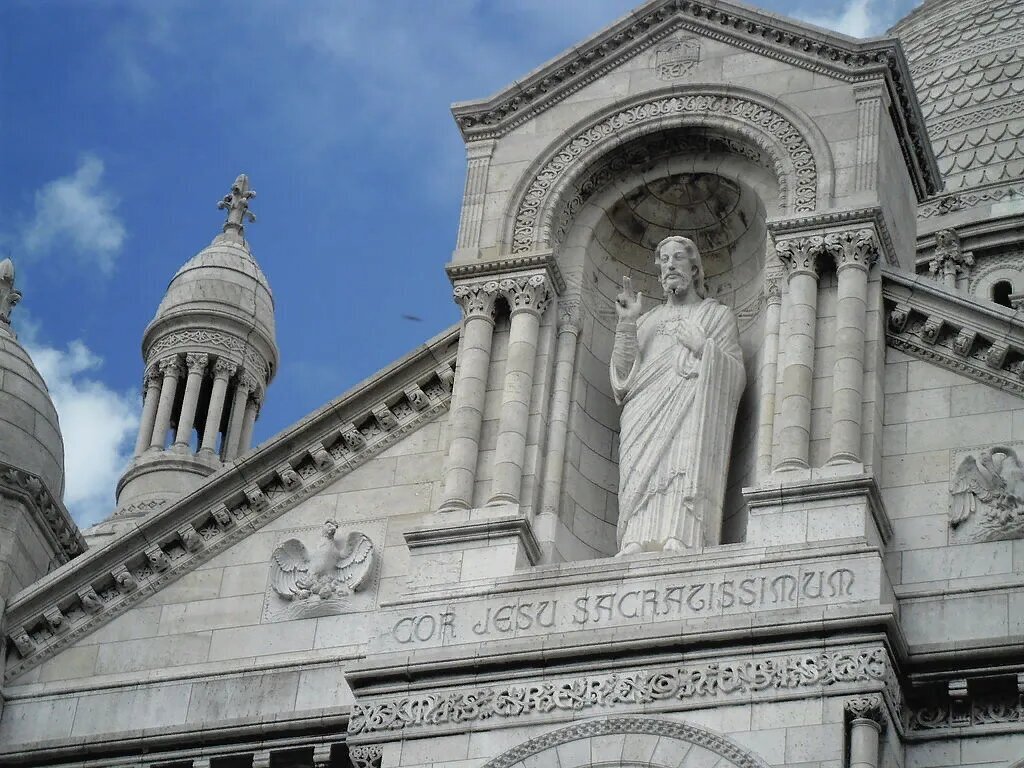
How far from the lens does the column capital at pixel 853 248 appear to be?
3300 centimetres

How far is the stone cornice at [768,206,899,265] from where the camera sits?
109 feet

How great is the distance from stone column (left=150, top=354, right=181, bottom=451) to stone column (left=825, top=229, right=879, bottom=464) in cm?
2110

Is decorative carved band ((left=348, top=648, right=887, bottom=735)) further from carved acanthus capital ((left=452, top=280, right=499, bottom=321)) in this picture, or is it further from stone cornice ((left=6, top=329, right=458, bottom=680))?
carved acanthus capital ((left=452, top=280, right=499, bottom=321))

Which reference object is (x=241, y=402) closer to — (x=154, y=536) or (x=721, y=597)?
(x=154, y=536)

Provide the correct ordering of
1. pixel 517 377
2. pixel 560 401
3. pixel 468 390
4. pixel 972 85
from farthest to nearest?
1. pixel 972 85
2. pixel 560 401
3. pixel 468 390
4. pixel 517 377

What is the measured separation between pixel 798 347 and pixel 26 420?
9285 millimetres

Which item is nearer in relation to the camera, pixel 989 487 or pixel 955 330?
pixel 989 487

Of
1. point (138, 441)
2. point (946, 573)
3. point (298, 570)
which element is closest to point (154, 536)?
point (298, 570)

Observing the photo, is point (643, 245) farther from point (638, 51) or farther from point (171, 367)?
point (171, 367)

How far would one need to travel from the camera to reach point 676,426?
32.8m

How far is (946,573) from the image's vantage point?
Result: 101 ft

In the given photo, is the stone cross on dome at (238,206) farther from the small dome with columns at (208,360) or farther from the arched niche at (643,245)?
the arched niche at (643,245)

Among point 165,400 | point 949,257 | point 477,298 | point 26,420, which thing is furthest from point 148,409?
point 477,298

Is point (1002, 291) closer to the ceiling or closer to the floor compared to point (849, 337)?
closer to the ceiling
